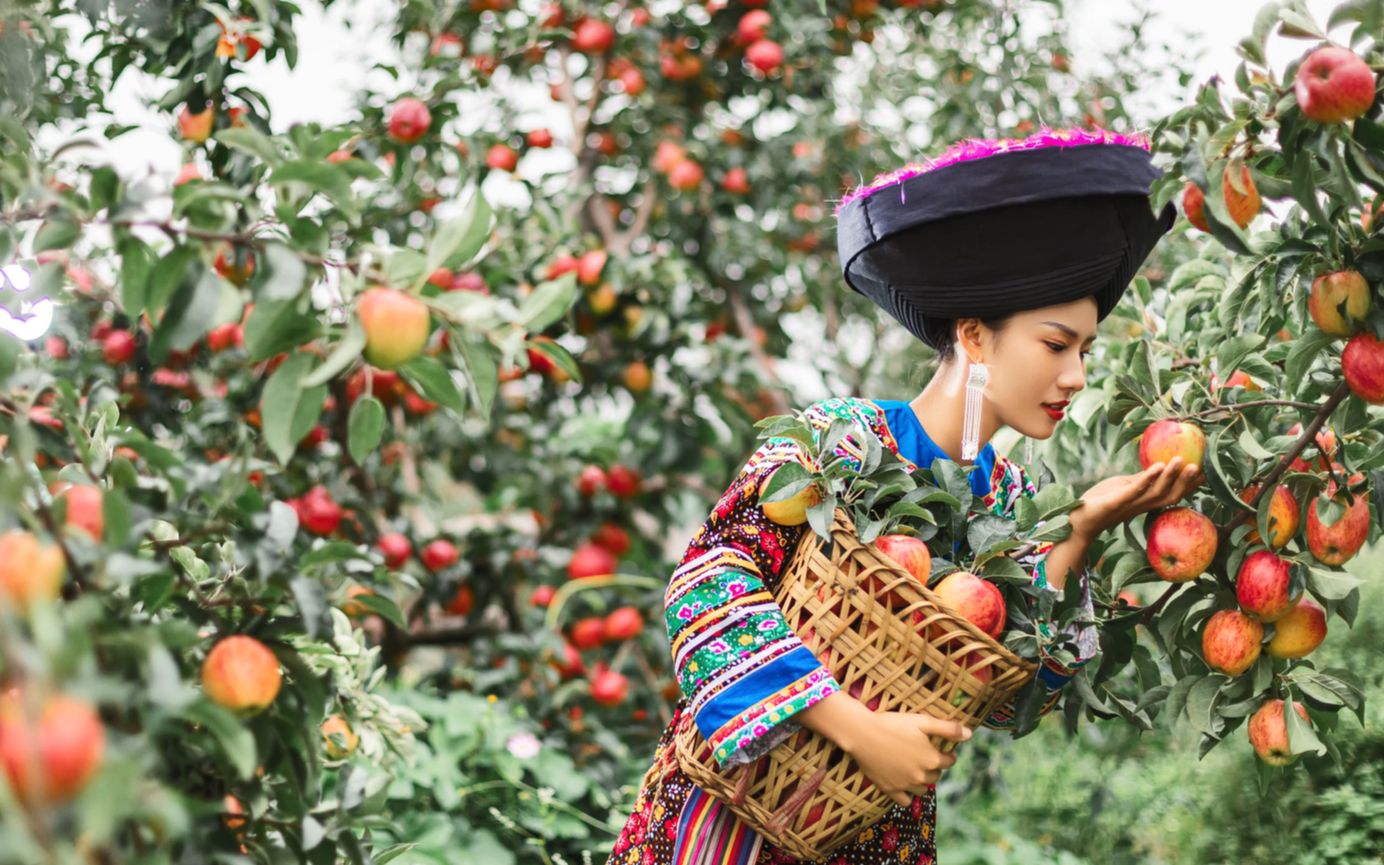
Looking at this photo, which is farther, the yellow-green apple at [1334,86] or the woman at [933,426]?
the woman at [933,426]

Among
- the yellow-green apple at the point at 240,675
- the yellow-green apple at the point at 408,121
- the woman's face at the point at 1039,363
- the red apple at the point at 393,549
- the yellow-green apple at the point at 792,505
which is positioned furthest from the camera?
the red apple at the point at 393,549

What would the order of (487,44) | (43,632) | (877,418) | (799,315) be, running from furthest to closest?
1. (799,315)
2. (487,44)
3. (877,418)
4. (43,632)

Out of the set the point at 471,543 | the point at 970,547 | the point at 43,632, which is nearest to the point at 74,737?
the point at 43,632

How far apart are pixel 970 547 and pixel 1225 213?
425 mm

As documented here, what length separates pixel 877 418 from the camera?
1.44 m

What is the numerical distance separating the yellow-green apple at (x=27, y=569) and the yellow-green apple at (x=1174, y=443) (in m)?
1.07

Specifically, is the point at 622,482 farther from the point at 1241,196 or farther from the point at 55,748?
the point at 55,748

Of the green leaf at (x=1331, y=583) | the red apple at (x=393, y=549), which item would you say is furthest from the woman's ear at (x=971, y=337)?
the red apple at (x=393, y=549)

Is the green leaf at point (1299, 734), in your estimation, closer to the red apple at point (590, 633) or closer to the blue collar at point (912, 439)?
the blue collar at point (912, 439)

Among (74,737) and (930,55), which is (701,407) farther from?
(74,737)

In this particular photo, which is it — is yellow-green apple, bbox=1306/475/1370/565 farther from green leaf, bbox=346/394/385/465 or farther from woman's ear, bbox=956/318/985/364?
green leaf, bbox=346/394/385/465

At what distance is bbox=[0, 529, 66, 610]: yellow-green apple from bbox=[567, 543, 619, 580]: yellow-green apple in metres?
2.16

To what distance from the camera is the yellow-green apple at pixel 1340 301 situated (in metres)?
1.21

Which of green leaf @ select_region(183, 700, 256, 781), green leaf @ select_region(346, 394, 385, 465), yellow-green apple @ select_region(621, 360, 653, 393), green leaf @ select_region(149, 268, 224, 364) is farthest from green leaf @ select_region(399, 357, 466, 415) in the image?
yellow-green apple @ select_region(621, 360, 653, 393)
